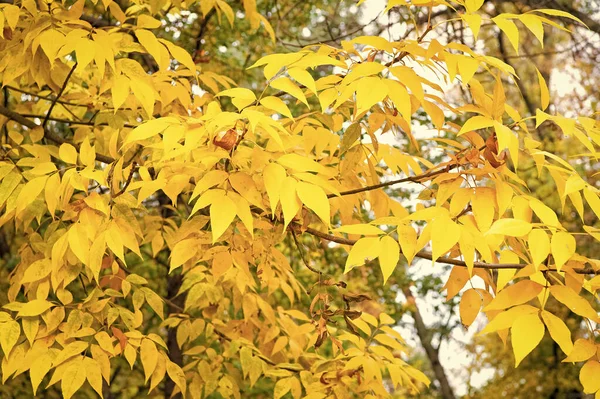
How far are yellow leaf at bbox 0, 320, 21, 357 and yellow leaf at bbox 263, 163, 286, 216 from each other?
96 centimetres

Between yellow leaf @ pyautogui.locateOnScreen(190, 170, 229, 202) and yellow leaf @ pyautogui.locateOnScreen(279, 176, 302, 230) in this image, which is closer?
yellow leaf @ pyautogui.locateOnScreen(279, 176, 302, 230)

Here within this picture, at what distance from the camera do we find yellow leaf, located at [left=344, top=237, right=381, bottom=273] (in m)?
1.46

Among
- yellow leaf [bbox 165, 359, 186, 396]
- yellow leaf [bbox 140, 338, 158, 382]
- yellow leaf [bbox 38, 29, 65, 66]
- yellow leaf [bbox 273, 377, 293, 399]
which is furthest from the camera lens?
yellow leaf [bbox 273, 377, 293, 399]

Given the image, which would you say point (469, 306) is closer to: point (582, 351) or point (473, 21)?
point (582, 351)

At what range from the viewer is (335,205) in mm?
2098

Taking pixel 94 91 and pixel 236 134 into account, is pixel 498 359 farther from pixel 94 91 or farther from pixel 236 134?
pixel 236 134

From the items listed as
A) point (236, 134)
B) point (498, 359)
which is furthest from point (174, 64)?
point (498, 359)

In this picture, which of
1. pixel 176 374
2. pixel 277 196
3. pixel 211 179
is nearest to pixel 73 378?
pixel 176 374

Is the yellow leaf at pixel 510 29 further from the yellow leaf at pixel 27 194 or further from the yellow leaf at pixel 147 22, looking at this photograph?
the yellow leaf at pixel 27 194

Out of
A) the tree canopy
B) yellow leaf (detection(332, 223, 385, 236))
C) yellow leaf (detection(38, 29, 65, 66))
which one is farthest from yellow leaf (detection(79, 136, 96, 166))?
yellow leaf (detection(332, 223, 385, 236))

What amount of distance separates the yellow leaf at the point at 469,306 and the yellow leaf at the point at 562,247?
1.29 ft

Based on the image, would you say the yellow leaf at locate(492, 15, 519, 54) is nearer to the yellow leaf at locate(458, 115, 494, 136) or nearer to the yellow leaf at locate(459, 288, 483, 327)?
the yellow leaf at locate(458, 115, 494, 136)

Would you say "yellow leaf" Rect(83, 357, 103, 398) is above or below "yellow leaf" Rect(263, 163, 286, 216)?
below

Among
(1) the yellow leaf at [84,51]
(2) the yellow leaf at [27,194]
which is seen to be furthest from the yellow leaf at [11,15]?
(2) the yellow leaf at [27,194]
